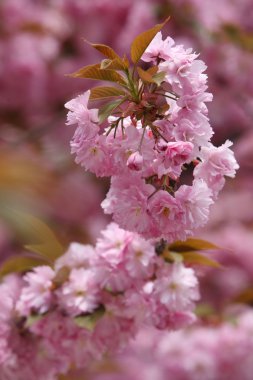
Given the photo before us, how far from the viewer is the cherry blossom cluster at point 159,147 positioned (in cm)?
127

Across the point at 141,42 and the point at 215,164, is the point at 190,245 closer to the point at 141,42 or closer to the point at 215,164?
the point at 215,164

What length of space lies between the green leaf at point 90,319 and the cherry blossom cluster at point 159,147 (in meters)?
0.31

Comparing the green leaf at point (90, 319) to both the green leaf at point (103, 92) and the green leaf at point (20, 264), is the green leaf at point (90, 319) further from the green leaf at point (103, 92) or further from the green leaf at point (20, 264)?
the green leaf at point (103, 92)

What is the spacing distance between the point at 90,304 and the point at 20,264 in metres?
0.23

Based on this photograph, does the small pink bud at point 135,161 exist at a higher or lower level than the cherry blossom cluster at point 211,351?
lower

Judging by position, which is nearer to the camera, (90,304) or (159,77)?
(159,77)

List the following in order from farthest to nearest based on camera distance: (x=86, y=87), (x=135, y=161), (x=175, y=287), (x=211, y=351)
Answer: (x=86, y=87) → (x=211, y=351) → (x=175, y=287) → (x=135, y=161)

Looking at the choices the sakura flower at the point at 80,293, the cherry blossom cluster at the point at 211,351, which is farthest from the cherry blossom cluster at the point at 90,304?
the cherry blossom cluster at the point at 211,351

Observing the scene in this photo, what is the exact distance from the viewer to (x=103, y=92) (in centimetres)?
132

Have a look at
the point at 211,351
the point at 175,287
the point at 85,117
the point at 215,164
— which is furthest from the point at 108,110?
the point at 211,351

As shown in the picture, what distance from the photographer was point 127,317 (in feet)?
5.45

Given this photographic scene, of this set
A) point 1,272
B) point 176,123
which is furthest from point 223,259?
point 176,123

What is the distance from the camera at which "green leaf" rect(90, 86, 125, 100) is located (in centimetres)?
132

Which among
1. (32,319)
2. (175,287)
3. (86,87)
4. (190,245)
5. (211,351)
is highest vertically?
(86,87)
